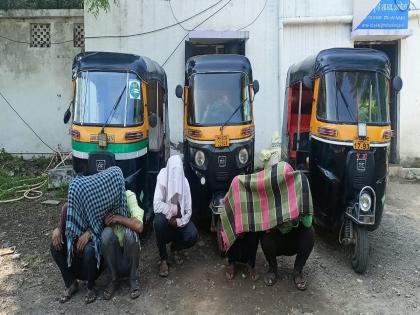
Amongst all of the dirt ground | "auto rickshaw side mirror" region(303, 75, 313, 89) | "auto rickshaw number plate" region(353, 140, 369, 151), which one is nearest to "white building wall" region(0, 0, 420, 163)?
"auto rickshaw side mirror" region(303, 75, 313, 89)

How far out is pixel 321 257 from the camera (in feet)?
18.2

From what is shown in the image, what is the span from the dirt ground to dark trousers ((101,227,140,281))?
0.82 feet

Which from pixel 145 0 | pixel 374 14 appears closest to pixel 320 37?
pixel 374 14

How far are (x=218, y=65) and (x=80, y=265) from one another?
3.18m

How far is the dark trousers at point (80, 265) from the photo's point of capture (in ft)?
14.1

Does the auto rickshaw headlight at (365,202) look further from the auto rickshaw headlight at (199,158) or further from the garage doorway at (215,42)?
the garage doorway at (215,42)

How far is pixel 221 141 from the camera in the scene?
5.82m

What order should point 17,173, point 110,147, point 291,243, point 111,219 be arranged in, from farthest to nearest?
point 17,173 → point 110,147 → point 291,243 → point 111,219

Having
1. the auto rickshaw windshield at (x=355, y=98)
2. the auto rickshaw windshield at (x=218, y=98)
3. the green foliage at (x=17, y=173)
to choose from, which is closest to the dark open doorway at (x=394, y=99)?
the auto rickshaw windshield at (x=355, y=98)

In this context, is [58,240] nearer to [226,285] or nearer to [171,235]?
[171,235]

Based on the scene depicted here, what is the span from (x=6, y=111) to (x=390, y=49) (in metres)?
8.97

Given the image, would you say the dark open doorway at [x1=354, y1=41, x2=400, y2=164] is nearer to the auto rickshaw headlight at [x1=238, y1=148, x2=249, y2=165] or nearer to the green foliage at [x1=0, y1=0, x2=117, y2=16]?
the auto rickshaw headlight at [x1=238, y1=148, x2=249, y2=165]

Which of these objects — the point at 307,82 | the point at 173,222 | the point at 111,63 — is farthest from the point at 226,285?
the point at 111,63

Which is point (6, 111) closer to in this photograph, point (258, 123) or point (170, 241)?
point (258, 123)
